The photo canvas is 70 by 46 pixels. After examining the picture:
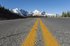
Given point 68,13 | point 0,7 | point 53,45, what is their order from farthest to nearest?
1. point 68,13
2. point 0,7
3. point 53,45

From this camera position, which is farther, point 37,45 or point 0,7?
point 0,7

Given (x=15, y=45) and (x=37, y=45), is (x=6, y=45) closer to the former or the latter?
(x=15, y=45)

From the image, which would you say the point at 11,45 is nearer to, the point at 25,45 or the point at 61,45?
the point at 25,45

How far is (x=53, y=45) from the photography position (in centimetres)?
414

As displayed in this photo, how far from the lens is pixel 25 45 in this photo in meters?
4.14

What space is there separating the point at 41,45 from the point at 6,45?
29.2 inches

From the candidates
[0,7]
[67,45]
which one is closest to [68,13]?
[0,7]

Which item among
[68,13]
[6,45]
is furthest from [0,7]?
[6,45]

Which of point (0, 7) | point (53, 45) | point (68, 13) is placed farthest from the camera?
point (68, 13)

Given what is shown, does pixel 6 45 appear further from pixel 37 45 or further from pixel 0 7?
pixel 0 7

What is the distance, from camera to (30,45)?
415 cm

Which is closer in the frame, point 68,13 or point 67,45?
point 67,45

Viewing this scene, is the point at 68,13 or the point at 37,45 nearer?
the point at 37,45

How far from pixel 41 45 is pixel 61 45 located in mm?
424
